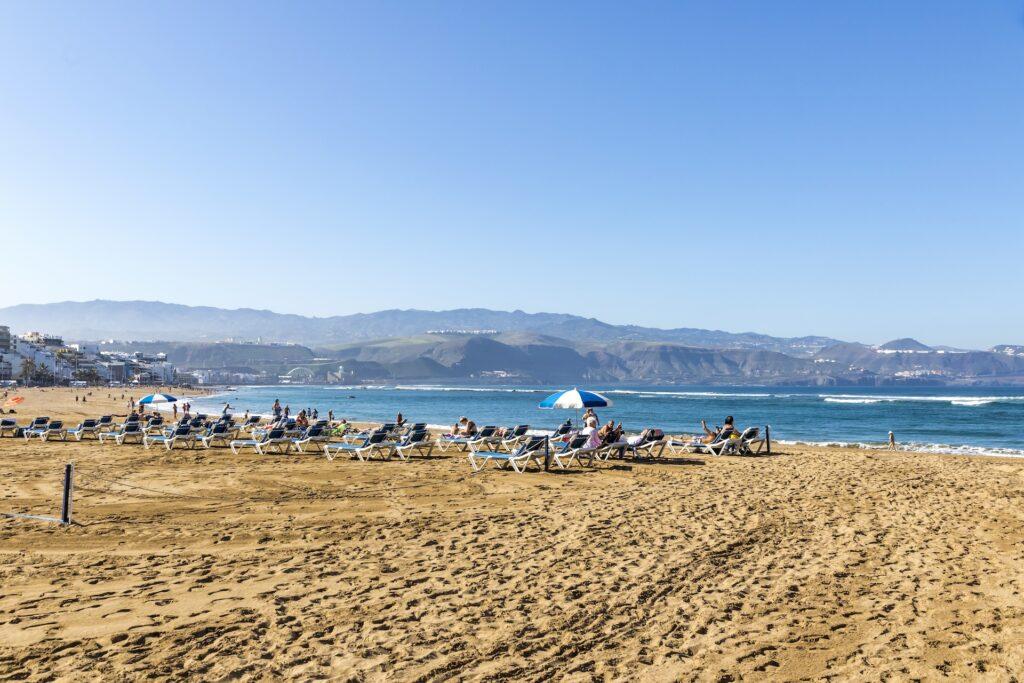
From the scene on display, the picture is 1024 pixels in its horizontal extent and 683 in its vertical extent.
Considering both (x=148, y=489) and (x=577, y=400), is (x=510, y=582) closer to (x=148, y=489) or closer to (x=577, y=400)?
(x=148, y=489)

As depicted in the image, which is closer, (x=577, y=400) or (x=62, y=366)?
(x=577, y=400)

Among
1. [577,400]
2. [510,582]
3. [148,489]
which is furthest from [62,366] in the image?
[510,582]

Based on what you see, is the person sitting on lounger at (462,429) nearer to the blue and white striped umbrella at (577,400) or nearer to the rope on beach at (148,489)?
the blue and white striped umbrella at (577,400)

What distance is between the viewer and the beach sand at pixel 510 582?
472 cm

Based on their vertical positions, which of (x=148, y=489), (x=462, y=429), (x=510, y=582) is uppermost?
(x=510, y=582)

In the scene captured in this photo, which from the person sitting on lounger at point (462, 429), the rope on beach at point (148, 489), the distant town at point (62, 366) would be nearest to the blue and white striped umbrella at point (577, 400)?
the person sitting on lounger at point (462, 429)

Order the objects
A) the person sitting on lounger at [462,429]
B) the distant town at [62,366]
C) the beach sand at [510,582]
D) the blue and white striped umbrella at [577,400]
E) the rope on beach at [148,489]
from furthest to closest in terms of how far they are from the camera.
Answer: the distant town at [62,366]
the person sitting on lounger at [462,429]
the blue and white striped umbrella at [577,400]
the rope on beach at [148,489]
the beach sand at [510,582]

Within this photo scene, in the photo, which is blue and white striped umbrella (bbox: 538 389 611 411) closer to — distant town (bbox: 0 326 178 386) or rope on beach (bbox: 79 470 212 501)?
rope on beach (bbox: 79 470 212 501)

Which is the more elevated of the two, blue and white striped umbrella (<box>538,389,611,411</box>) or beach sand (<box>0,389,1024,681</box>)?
blue and white striped umbrella (<box>538,389,611,411</box>)

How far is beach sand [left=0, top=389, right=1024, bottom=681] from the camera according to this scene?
472 cm

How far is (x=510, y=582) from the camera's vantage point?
20.9 ft

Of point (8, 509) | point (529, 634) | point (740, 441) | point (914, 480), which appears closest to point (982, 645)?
point (529, 634)

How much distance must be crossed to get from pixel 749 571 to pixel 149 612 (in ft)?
18.4

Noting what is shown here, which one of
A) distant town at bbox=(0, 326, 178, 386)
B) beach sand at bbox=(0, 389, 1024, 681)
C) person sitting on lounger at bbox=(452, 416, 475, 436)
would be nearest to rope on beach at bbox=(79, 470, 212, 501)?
beach sand at bbox=(0, 389, 1024, 681)
